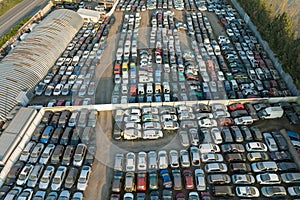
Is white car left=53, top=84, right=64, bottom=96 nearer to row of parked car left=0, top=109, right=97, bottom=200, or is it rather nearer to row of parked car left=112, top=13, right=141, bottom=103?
row of parked car left=0, top=109, right=97, bottom=200

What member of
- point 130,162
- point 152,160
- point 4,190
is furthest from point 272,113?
point 4,190

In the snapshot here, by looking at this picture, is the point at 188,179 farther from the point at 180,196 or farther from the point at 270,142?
the point at 270,142

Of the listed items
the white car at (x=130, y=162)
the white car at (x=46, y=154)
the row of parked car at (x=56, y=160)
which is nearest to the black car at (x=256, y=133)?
the white car at (x=130, y=162)

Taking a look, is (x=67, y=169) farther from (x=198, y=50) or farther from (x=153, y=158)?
(x=198, y=50)

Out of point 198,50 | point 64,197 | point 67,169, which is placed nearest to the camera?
point 64,197

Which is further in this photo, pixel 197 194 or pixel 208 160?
pixel 208 160

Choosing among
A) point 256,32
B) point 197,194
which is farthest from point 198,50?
point 197,194

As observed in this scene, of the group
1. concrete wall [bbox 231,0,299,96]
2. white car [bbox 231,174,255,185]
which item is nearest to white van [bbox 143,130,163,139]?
white car [bbox 231,174,255,185]
